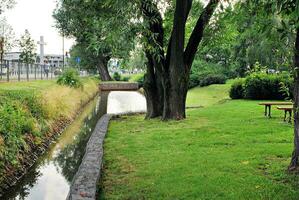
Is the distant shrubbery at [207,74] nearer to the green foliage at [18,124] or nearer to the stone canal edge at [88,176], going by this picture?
the green foliage at [18,124]

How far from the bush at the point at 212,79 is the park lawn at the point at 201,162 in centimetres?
2822

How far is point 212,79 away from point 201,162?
115 feet

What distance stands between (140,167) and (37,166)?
13.4ft

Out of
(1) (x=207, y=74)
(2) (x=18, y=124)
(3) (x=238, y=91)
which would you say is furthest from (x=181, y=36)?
(1) (x=207, y=74)

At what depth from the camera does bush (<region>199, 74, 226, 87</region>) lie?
43.2 metres

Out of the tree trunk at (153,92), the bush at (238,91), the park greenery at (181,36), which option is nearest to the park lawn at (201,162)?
the park greenery at (181,36)

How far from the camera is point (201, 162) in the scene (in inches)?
352

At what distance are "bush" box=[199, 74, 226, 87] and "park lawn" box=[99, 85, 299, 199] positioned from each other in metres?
28.2

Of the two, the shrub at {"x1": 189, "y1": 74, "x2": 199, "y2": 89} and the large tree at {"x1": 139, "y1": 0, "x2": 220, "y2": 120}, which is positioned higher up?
the large tree at {"x1": 139, "y1": 0, "x2": 220, "y2": 120}

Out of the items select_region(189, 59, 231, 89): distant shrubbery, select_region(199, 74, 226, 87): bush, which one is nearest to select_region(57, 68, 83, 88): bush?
select_region(199, 74, 226, 87): bush

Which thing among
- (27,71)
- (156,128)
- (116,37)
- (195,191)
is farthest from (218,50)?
(195,191)

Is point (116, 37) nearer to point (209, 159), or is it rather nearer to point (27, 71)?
point (209, 159)

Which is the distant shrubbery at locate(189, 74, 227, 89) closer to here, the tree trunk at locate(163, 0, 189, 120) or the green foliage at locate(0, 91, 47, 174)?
the tree trunk at locate(163, 0, 189, 120)

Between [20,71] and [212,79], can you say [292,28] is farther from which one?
[212,79]
